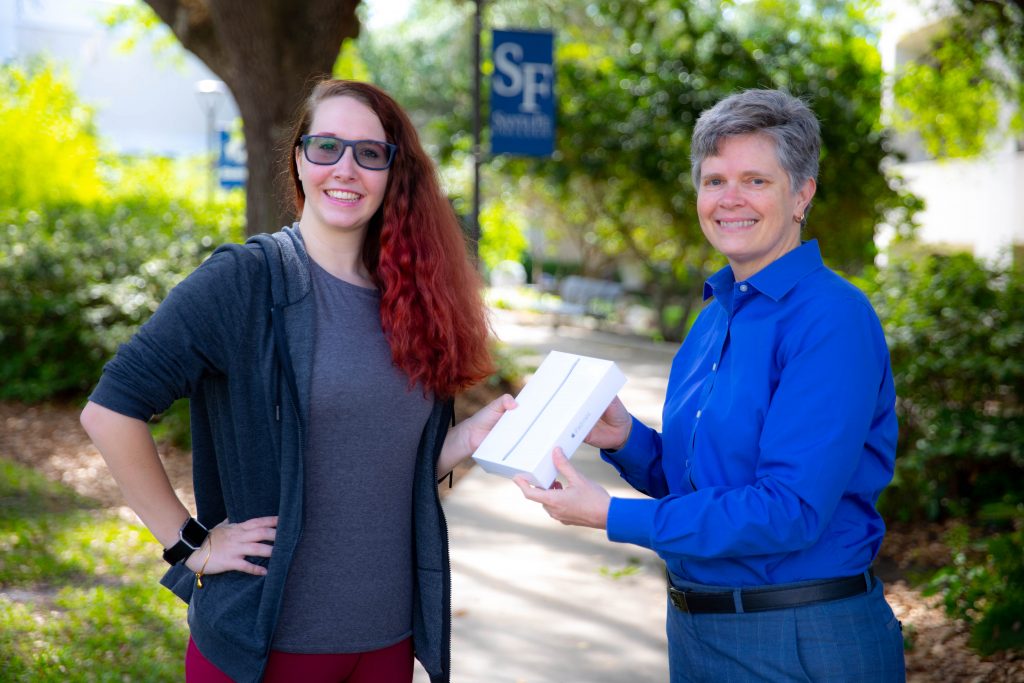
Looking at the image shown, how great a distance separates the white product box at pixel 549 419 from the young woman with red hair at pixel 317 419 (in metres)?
0.09

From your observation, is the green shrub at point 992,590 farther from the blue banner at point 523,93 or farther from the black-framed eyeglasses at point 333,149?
the blue banner at point 523,93

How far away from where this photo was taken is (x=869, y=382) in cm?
207

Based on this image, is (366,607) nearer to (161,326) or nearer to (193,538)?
(193,538)

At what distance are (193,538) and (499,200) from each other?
68.5 feet

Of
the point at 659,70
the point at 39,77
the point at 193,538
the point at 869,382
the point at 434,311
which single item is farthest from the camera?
the point at 39,77

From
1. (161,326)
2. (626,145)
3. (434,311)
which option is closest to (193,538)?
(161,326)

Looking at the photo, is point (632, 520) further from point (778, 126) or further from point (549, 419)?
point (778, 126)

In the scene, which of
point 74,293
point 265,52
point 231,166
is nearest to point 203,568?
point 265,52

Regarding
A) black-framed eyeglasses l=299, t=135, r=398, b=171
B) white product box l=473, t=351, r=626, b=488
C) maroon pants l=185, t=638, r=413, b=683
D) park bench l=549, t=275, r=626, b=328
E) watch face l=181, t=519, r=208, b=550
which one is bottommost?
park bench l=549, t=275, r=626, b=328

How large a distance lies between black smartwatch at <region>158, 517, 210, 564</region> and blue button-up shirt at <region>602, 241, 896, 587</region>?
2.99ft

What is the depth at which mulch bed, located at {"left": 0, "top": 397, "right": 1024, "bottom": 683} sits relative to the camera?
4.47 m

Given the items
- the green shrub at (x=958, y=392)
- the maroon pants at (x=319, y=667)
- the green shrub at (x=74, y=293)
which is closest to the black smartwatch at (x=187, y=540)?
the maroon pants at (x=319, y=667)

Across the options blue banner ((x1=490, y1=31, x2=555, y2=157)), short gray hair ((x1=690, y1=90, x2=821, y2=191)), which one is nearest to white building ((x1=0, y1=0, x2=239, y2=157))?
blue banner ((x1=490, y1=31, x2=555, y2=157))

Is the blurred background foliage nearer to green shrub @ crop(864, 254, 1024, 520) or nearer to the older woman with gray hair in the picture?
green shrub @ crop(864, 254, 1024, 520)
